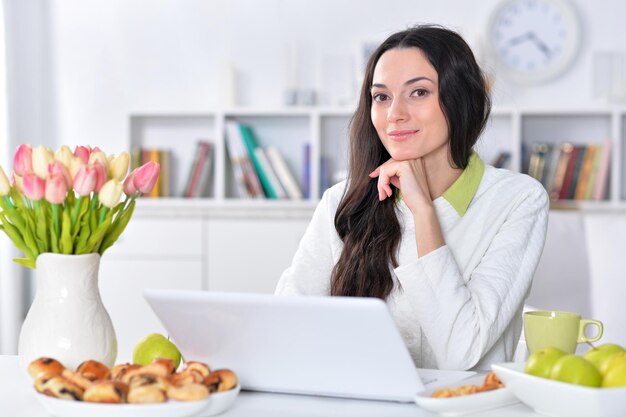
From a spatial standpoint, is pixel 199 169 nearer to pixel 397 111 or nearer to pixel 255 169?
pixel 255 169

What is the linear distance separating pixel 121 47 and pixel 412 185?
9.67 ft

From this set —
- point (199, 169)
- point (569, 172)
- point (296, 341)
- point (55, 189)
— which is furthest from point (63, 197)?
point (569, 172)

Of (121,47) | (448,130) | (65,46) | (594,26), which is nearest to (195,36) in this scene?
(121,47)

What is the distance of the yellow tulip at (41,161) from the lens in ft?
4.04

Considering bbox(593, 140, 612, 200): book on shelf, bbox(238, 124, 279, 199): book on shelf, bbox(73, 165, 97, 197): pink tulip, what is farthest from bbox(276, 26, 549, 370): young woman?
bbox(593, 140, 612, 200): book on shelf

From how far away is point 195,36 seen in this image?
425 cm

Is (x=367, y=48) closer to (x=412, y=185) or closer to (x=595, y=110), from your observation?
(x=595, y=110)

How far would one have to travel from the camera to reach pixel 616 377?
3.44 feet

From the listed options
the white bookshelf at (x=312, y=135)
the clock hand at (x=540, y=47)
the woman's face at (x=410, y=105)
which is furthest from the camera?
the clock hand at (x=540, y=47)

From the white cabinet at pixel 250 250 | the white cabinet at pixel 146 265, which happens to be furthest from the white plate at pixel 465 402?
the white cabinet at pixel 146 265

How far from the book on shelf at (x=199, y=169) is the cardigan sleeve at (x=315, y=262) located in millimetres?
2331

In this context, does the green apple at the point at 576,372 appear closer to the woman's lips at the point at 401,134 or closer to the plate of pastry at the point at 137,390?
the plate of pastry at the point at 137,390

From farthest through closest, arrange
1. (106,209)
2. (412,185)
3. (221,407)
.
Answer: (412,185)
(106,209)
(221,407)

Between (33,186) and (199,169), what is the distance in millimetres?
2946
